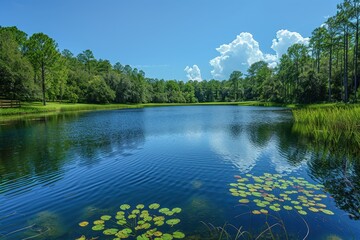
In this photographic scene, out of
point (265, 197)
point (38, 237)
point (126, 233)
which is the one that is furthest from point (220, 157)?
point (38, 237)

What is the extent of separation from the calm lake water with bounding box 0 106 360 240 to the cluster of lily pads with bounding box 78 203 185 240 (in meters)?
0.13

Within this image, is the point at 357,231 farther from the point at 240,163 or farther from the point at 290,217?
the point at 240,163

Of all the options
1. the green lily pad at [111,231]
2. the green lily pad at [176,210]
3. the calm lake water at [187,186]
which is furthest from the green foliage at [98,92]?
the green lily pad at [111,231]

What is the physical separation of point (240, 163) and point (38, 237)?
8.53 metres

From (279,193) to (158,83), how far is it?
106421mm

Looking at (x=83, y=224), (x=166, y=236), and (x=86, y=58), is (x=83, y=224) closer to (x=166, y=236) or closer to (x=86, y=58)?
(x=166, y=236)

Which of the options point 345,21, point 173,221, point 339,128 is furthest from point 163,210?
point 345,21

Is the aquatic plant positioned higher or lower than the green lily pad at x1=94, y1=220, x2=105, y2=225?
higher

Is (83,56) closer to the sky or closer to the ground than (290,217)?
closer to the sky

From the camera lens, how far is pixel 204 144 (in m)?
15.4

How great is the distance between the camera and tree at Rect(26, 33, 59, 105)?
48.3m

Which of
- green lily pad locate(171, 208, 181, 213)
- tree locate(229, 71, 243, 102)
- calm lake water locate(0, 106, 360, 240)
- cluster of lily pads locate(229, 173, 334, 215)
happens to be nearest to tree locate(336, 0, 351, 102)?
calm lake water locate(0, 106, 360, 240)

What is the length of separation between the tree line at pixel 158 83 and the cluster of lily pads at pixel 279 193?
31462 mm

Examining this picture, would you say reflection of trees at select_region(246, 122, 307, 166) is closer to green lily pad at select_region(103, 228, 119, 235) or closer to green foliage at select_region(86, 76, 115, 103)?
green lily pad at select_region(103, 228, 119, 235)
